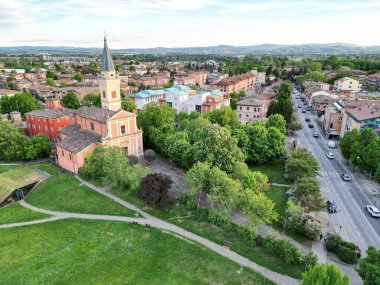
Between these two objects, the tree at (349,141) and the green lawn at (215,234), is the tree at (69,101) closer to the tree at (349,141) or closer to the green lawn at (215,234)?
the green lawn at (215,234)

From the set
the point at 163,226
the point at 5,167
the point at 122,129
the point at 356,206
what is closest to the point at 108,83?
the point at 122,129

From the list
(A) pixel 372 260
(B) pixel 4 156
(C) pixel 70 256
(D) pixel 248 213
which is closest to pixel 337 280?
(A) pixel 372 260

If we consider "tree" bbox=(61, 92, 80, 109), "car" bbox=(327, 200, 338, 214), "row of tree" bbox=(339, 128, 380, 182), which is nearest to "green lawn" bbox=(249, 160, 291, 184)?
"car" bbox=(327, 200, 338, 214)

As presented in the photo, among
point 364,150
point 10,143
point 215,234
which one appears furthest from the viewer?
point 10,143

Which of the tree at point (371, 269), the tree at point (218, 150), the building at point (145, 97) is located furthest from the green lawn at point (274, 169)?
the building at point (145, 97)

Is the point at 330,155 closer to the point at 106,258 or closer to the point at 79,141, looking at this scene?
the point at 106,258

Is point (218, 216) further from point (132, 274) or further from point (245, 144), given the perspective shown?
point (245, 144)
